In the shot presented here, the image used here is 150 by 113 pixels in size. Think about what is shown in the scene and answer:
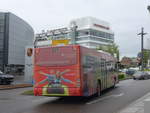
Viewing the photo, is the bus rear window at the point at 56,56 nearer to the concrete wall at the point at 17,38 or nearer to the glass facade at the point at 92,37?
the concrete wall at the point at 17,38

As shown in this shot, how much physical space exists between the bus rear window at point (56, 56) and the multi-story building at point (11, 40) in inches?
2332

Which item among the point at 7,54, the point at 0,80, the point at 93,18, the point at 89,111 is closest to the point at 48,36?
the point at 0,80

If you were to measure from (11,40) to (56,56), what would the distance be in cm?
6188

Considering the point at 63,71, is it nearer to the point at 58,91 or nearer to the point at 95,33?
the point at 58,91

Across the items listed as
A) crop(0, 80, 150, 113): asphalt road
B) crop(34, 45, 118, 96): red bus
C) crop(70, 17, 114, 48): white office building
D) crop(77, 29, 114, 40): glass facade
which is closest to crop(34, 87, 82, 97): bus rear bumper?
crop(34, 45, 118, 96): red bus

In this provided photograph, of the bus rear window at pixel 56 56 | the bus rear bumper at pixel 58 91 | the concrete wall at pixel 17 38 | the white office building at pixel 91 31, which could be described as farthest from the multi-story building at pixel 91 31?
the bus rear bumper at pixel 58 91

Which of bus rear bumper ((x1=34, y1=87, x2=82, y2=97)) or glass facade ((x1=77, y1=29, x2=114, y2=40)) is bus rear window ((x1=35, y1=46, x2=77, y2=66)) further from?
glass facade ((x1=77, y1=29, x2=114, y2=40))

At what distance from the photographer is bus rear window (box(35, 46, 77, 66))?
37.6 feet

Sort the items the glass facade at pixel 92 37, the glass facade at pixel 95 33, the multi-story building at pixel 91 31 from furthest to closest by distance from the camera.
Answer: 1. the glass facade at pixel 92 37
2. the glass facade at pixel 95 33
3. the multi-story building at pixel 91 31

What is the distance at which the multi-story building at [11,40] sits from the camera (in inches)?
2712

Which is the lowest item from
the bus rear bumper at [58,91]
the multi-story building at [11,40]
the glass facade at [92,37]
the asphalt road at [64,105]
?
the asphalt road at [64,105]

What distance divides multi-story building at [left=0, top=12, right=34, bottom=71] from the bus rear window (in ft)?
194

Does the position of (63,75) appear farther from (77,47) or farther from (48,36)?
(48,36)

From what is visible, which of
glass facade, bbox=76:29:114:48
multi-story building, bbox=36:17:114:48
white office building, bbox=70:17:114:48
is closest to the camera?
multi-story building, bbox=36:17:114:48
